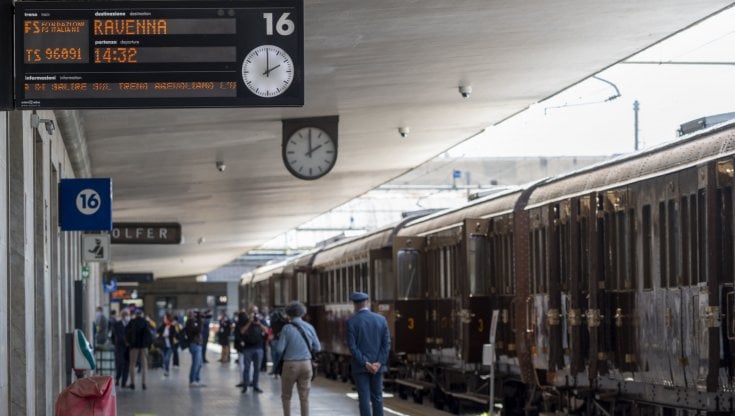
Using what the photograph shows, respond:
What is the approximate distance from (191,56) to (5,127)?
96.2 inches

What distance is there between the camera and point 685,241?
12375 millimetres

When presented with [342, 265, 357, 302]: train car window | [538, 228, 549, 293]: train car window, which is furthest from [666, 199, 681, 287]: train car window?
[342, 265, 357, 302]: train car window

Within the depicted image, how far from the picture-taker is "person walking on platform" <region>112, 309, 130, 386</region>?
30828mm

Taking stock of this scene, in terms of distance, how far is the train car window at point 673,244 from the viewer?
12.7 meters

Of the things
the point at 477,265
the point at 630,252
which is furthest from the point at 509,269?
the point at 630,252

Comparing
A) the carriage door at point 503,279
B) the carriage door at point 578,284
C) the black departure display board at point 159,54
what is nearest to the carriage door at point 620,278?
the carriage door at point 578,284

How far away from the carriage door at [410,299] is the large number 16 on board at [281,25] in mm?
13893

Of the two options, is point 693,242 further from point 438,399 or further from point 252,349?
point 252,349

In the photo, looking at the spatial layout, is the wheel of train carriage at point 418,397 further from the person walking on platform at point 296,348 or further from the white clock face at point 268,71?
the white clock face at point 268,71

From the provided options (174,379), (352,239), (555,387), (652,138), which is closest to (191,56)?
(555,387)

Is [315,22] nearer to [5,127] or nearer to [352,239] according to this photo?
[5,127]

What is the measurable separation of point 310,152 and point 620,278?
8.27m

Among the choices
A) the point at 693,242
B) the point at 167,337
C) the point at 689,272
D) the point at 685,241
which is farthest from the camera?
the point at 167,337

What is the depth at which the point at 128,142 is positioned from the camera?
22.1 m
